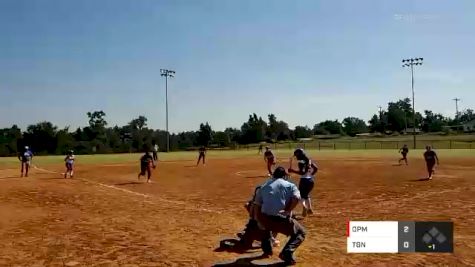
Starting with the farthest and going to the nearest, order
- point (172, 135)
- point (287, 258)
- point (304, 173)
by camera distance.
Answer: point (172, 135) < point (304, 173) < point (287, 258)

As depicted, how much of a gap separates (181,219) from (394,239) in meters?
6.38

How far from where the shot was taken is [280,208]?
26.9 ft

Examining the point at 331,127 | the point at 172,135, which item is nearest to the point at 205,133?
the point at 172,135

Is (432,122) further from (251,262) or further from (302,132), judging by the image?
(251,262)

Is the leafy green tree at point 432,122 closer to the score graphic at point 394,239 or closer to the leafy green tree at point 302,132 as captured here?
the leafy green tree at point 302,132

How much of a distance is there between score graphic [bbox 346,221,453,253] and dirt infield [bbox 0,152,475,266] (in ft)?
0.64

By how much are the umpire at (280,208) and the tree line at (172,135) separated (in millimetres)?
94630

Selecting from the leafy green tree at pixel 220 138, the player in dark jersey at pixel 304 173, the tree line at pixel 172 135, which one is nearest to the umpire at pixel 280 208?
the player in dark jersey at pixel 304 173

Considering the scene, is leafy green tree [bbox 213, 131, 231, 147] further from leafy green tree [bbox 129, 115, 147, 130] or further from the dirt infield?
the dirt infield

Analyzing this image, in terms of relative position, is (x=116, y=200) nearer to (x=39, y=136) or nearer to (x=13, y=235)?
(x=13, y=235)

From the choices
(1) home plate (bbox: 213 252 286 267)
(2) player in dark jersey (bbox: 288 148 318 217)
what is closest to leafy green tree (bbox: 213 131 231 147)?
(2) player in dark jersey (bbox: 288 148 318 217)

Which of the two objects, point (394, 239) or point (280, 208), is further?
point (394, 239)

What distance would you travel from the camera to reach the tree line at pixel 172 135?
10616 centimetres

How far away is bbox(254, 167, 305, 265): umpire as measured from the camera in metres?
8.22
